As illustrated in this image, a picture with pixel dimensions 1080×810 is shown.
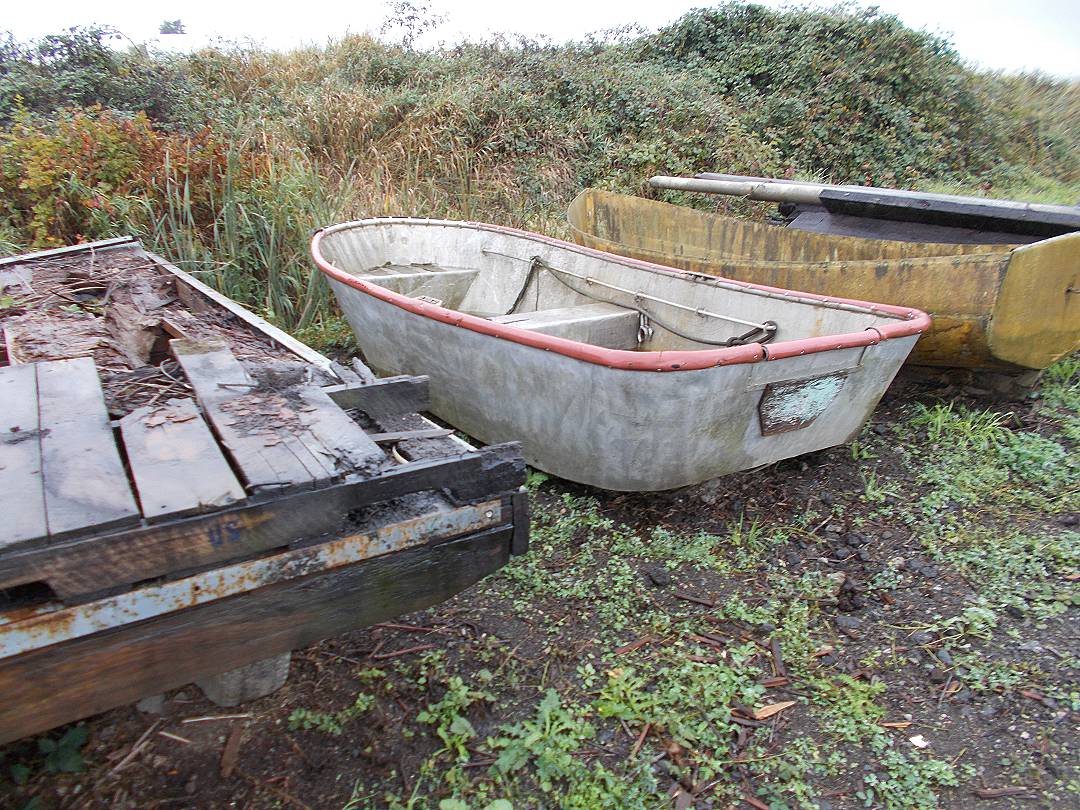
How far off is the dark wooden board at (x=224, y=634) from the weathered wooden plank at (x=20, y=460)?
0.24 metres

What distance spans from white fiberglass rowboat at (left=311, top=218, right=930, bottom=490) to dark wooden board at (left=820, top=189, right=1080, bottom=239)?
184 cm

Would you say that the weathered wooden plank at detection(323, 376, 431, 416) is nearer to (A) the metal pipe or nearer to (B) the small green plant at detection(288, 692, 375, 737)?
(B) the small green plant at detection(288, 692, 375, 737)

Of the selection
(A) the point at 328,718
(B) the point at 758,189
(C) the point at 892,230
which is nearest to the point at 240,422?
(A) the point at 328,718

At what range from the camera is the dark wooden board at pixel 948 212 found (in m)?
4.24

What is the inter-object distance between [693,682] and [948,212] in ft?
12.7

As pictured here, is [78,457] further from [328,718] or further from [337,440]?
[328,718]

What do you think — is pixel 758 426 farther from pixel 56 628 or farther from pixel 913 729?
pixel 56 628

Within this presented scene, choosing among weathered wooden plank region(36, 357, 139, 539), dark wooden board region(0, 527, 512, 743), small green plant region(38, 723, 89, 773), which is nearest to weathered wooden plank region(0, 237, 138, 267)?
weathered wooden plank region(36, 357, 139, 539)

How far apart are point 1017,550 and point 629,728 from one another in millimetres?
1962

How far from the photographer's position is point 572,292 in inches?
185

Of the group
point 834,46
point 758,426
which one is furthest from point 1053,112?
point 758,426

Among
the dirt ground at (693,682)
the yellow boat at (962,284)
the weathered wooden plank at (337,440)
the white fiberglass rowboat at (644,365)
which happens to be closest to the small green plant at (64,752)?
the dirt ground at (693,682)

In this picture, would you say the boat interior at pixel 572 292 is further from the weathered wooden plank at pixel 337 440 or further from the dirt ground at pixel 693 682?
the weathered wooden plank at pixel 337 440

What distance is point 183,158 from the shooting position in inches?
202
